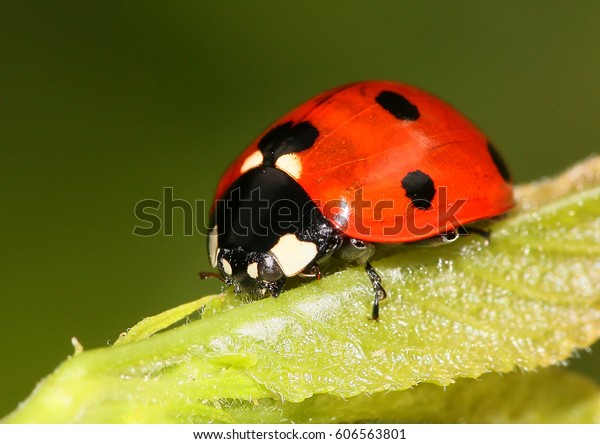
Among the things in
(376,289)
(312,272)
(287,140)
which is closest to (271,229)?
(312,272)

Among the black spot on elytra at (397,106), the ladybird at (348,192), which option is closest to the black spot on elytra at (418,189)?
the ladybird at (348,192)

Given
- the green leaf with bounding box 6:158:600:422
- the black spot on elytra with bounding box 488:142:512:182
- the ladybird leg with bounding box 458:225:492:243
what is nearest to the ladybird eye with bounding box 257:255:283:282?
the green leaf with bounding box 6:158:600:422

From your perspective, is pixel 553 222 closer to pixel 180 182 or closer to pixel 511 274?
pixel 511 274

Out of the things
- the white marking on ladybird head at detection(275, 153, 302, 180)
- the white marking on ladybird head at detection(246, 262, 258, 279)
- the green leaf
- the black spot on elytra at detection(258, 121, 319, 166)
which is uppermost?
the black spot on elytra at detection(258, 121, 319, 166)

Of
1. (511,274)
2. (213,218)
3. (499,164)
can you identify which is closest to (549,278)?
(511,274)

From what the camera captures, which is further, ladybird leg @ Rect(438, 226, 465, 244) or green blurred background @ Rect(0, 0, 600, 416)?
green blurred background @ Rect(0, 0, 600, 416)

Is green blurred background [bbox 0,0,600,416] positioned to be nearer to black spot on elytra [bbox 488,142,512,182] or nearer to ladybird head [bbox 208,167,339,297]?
black spot on elytra [bbox 488,142,512,182]
